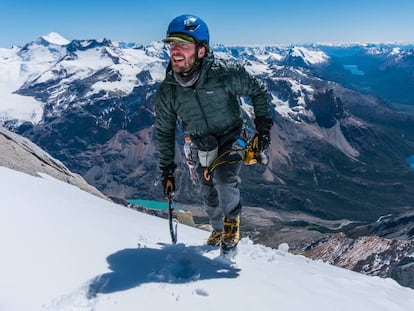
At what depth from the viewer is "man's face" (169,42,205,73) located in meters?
8.82

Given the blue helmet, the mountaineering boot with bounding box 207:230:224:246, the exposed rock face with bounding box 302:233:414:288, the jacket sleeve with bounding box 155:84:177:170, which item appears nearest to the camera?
the blue helmet

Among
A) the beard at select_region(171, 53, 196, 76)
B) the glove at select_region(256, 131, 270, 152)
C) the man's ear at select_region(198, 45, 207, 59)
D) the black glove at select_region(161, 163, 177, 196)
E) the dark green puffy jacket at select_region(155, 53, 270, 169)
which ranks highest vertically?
the man's ear at select_region(198, 45, 207, 59)

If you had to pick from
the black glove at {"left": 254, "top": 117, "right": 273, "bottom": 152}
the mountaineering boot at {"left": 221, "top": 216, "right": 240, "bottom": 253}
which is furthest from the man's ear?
the mountaineering boot at {"left": 221, "top": 216, "right": 240, "bottom": 253}

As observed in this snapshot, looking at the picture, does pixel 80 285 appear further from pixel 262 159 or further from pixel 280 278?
pixel 262 159

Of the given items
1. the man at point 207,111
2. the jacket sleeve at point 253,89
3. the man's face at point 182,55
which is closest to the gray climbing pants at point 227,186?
the man at point 207,111

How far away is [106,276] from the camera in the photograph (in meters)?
7.52

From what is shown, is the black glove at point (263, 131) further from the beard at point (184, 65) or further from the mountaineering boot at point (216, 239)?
the mountaineering boot at point (216, 239)

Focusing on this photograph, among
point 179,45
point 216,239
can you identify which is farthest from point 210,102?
point 216,239

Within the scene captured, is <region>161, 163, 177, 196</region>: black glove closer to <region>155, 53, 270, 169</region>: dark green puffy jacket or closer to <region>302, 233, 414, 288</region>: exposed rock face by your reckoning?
<region>155, 53, 270, 169</region>: dark green puffy jacket

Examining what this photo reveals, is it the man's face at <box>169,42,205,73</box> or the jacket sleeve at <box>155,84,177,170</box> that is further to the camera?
the jacket sleeve at <box>155,84,177,170</box>

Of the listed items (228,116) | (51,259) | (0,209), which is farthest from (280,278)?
(0,209)

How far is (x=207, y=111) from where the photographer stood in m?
9.70

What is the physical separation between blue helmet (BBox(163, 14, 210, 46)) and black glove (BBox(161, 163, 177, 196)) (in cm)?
346

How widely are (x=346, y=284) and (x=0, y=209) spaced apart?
7977 millimetres
